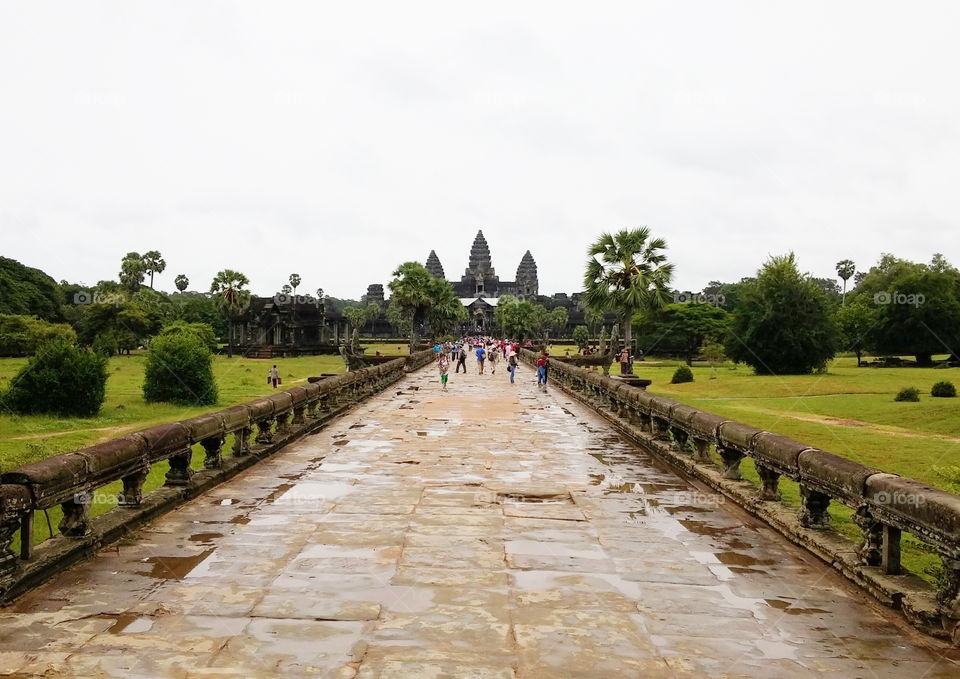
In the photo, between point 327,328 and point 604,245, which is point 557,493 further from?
point 327,328

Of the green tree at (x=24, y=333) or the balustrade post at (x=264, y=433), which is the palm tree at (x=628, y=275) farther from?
the green tree at (x=24, y=333)

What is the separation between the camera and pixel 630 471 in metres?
10.7

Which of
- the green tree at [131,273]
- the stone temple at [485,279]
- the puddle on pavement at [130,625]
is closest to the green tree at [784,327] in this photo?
the puddle on pavement at [130,625]

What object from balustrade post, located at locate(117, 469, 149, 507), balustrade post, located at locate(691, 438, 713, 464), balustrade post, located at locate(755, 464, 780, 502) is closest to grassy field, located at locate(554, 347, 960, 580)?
balustrade post, located at locate(755, 464, 780, 502)

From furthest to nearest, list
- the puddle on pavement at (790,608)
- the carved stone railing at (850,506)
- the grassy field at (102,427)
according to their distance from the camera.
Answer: the grassy field at (102,427)
the puddle on pavement at (790,608)
the carved stone railing at (850,506)

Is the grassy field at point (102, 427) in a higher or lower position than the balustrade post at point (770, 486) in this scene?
lower

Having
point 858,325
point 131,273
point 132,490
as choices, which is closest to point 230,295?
point 131,273

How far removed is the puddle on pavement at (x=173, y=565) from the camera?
565cm

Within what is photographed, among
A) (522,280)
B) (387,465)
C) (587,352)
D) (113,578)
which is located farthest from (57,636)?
(522,280)

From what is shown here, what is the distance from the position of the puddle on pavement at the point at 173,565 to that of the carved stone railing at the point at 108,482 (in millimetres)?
548

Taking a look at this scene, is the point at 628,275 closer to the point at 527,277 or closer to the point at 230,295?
the point at 230,295

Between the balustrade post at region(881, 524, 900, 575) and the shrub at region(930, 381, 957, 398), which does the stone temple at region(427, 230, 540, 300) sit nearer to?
the shrub at region(930, 381, 957, 398)

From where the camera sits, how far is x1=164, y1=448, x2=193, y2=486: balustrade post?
331 inches

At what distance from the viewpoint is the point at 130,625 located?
15.2 ft
